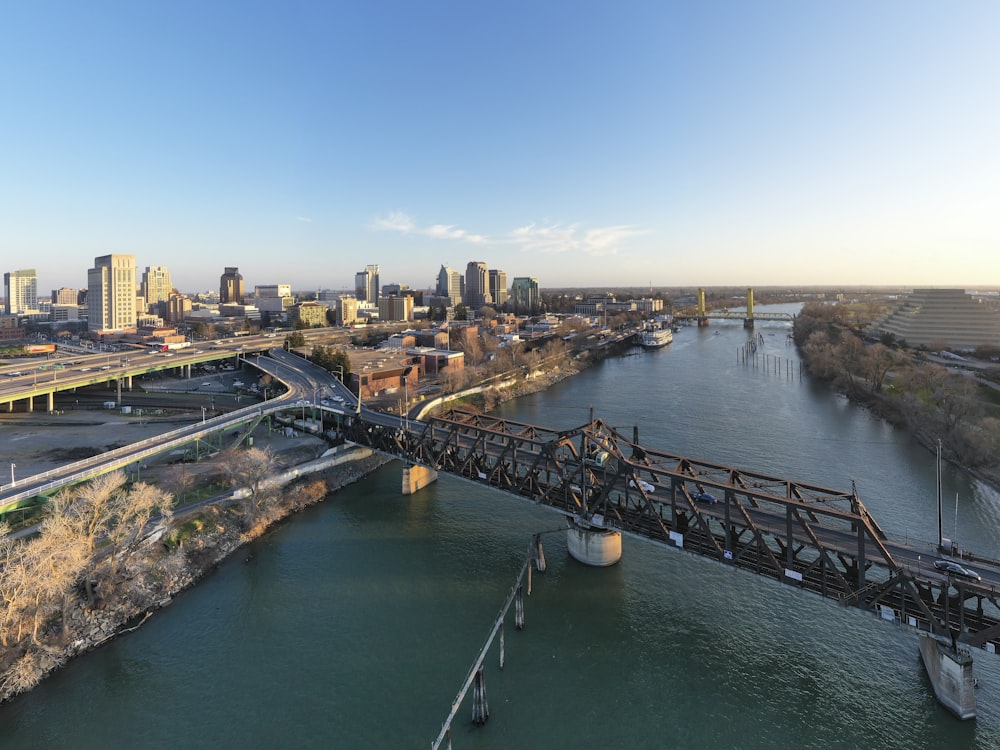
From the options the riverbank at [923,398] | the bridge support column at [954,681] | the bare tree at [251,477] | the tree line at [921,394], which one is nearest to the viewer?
the bridge support column at [954,681]

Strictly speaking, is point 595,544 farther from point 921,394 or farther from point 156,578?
point 921,394

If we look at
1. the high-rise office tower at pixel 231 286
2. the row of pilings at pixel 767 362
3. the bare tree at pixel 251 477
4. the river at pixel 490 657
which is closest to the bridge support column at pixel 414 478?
the river at pixel 490 657

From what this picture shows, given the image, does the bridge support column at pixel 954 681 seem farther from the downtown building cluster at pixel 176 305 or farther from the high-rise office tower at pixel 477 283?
the high-rise office tower at pixel 477 283

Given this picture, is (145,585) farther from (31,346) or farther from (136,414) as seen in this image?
(31,346)

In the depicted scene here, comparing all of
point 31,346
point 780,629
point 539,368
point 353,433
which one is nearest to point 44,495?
point 353,433

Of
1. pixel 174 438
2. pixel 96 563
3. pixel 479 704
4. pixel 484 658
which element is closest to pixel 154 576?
pixel 96 563

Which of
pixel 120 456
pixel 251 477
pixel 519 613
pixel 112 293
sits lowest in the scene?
pixel 519 613
